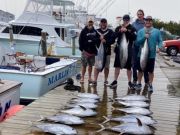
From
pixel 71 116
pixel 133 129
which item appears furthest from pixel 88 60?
pixel 133 129

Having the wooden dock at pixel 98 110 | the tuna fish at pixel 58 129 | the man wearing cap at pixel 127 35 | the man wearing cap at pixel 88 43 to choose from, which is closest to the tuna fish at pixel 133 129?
the wooden dock at pixel 98 110

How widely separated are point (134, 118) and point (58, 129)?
3.90 feet

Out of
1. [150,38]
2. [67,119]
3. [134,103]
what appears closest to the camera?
[67,119]

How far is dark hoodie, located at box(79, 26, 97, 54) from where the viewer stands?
929cm

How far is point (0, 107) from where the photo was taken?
326 inches

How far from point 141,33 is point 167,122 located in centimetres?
245

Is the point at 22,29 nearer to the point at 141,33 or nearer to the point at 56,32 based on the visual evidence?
the point at 56,32

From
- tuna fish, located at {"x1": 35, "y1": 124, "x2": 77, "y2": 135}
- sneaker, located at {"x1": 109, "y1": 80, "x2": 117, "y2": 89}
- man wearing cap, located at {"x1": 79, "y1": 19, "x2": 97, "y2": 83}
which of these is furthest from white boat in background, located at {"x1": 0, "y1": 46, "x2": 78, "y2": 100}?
tuna fish, located at {"x1": 35, "y1": 124, "x2": 77, "y2": 135}

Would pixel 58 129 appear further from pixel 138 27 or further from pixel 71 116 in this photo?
pixel 138 27

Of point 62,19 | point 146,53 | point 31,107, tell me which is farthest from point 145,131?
point 62,19

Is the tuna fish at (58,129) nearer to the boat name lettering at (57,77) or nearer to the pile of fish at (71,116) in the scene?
the pile of fish at (71,116)

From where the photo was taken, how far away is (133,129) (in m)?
5.61

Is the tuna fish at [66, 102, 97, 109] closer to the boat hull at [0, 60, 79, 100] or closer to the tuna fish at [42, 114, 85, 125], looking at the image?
the tuna fish at [42, 114, 85, 125]

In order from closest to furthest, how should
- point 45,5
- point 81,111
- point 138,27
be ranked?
point 81,111, point 138,27, point 45,5
